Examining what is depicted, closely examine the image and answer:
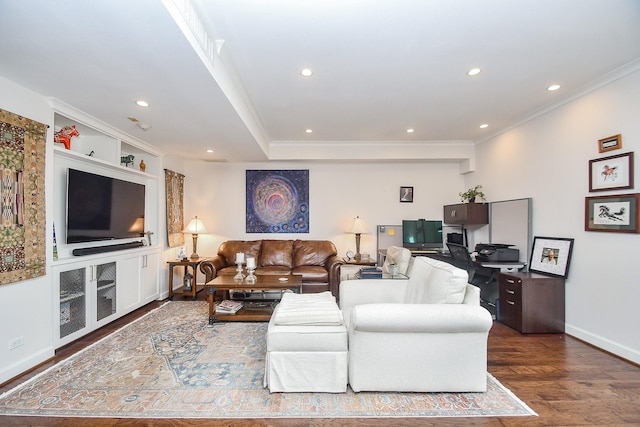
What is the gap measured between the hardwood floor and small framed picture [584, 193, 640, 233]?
118 centimetres

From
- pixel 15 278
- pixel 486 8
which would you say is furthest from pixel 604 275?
pixel 15 278

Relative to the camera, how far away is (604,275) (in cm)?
287

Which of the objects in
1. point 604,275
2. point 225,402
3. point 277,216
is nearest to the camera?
point 225,402

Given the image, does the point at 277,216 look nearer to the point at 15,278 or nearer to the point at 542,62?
the point at 15,278

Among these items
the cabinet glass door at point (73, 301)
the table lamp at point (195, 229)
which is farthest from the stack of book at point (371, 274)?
the cabinet glass door at point (73, 301)

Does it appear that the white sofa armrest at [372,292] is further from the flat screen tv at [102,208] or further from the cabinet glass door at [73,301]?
the flat screen tv at [102,208]

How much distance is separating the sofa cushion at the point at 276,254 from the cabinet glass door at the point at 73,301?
2426mm

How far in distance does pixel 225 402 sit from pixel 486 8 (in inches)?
121

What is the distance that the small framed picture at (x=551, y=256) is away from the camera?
323 cm

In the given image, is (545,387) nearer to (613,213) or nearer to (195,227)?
(613,213)

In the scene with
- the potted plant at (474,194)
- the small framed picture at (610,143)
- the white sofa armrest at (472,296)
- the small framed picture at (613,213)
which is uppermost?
the small framed picture at (610,143)

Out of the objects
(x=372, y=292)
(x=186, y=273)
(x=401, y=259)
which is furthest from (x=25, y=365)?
(x=401, y=259)

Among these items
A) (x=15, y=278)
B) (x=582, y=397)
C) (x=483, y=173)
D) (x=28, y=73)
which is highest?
(x=28, y=73)

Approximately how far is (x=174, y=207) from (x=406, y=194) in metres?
4.07
